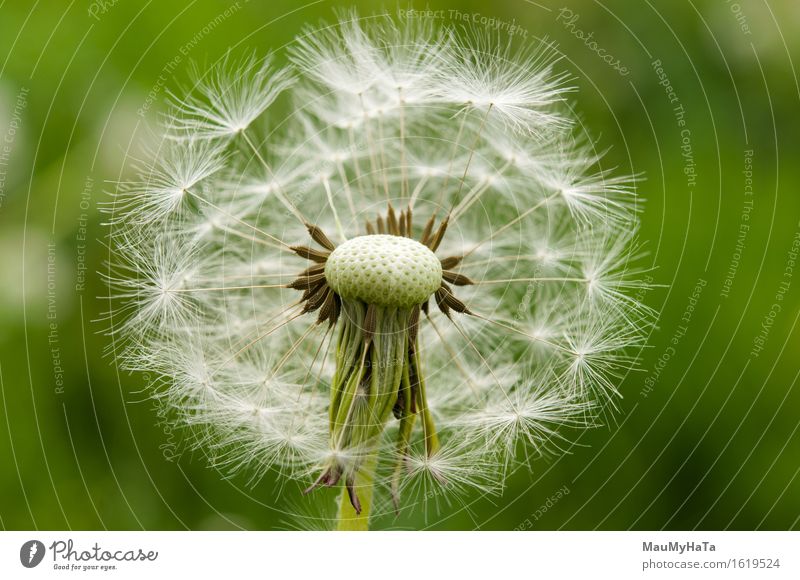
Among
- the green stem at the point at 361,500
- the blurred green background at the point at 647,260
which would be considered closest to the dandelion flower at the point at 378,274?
the green stem at the point at 361,500

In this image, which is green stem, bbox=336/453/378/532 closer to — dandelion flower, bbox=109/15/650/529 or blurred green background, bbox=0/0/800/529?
dandelion flower, bbox=109/15/650/529

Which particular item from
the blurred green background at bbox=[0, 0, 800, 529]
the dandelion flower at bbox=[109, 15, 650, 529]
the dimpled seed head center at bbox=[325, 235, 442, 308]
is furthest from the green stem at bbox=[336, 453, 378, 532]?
the blurred green background at bbox=[0, 0, 800, 529]

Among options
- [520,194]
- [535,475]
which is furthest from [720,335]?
[520,194]

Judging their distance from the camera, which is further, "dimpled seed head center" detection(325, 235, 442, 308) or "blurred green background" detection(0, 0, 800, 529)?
"blurred green background" detection(0, 0, 800, 529)

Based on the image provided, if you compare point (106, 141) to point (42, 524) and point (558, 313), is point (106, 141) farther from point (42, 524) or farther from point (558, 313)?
point (558, 313)

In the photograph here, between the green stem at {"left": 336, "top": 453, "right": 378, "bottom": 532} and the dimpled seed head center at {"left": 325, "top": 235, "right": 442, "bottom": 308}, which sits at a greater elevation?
the dimpled seed head center at {"left": 325, "top": 235, "right": 442, "bottom": 308}

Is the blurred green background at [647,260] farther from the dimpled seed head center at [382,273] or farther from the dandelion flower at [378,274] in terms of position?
the dimpled seed head center at [382,273]
